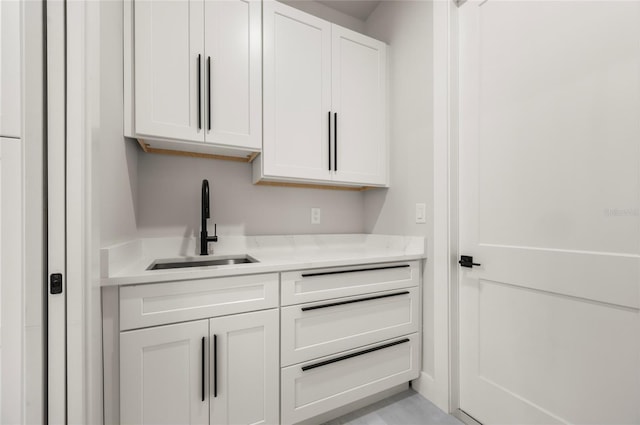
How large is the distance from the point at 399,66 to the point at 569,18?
0.94 meters

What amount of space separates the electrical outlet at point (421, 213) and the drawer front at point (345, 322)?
43cm

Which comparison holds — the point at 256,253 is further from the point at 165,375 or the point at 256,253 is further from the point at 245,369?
the point at 165,375

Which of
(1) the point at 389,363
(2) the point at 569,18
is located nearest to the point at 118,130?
(1) the point at 389,363

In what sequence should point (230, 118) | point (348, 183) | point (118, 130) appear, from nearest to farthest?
point (118, 130)
point (230, 118)
point (348, 183)

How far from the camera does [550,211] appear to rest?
3.90 ft

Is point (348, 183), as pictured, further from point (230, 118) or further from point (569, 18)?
point (569, 18)

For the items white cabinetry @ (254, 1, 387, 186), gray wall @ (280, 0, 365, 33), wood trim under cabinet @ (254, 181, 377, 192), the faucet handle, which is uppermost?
gray wall @ (280, 0, 365, 33)

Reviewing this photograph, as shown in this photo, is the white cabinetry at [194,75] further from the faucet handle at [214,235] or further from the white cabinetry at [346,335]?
the white cabinetry at [346,335]

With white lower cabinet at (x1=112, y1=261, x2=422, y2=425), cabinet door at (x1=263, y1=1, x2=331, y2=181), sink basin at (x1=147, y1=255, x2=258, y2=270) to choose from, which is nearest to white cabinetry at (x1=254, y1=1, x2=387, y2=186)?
cabinet door at (x1=263, y1=1, x2=331, y2=181)

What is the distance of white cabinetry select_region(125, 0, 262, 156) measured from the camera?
130 cm

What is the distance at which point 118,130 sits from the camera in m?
1.19

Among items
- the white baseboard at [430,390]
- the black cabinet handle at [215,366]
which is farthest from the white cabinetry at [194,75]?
the white baseboard at [430,390]

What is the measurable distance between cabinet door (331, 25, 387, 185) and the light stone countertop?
0.52 metres

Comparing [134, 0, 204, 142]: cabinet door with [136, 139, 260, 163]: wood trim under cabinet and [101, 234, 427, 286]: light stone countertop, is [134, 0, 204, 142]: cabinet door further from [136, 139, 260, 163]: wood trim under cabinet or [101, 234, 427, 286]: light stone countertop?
[101, 234, 427, 286]: light stone countertop
